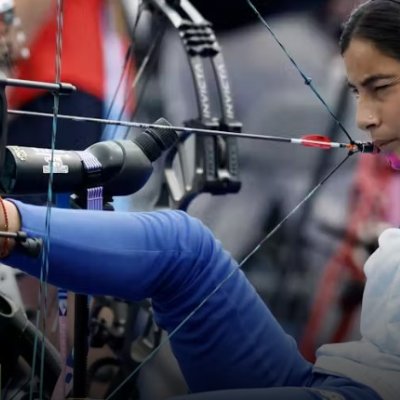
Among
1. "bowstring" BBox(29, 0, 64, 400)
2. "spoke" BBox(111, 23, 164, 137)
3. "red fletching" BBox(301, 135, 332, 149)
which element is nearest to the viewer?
"bowstring" BBox(29, 0, 64, 400)

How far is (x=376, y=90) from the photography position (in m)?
0.63

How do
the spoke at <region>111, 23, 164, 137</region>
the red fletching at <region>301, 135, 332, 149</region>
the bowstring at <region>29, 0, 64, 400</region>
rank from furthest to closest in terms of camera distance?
the spoke at <region>111, 23, 164, 137</region> → the red fletching at <region>301, 135, 332, 149</region> → the bowstring at <region>29, 0, 64, 400</region>

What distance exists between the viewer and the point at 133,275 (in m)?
0.59

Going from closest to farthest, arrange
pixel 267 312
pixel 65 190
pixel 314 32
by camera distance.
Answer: pixel 65 190, pixel 267 312, pixel 314 32

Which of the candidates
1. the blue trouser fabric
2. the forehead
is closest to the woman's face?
the forehead

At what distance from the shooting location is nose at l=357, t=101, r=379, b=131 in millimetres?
633

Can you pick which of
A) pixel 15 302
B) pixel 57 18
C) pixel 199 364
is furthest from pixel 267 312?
pixel 57 18

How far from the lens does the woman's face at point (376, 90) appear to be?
2.04 ft

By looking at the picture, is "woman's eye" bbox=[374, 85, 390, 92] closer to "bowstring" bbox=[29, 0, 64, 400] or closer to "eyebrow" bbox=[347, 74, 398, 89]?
"eyebrow" bbox=[347, 74, 398, 89]

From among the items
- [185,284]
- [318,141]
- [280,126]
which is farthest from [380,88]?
[280,126]

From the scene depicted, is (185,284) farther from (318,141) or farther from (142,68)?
(142,68)

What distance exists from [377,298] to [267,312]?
0.33ft

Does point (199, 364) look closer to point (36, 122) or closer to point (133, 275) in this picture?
point (133, 275)

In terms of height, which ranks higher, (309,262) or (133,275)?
(133,275)
